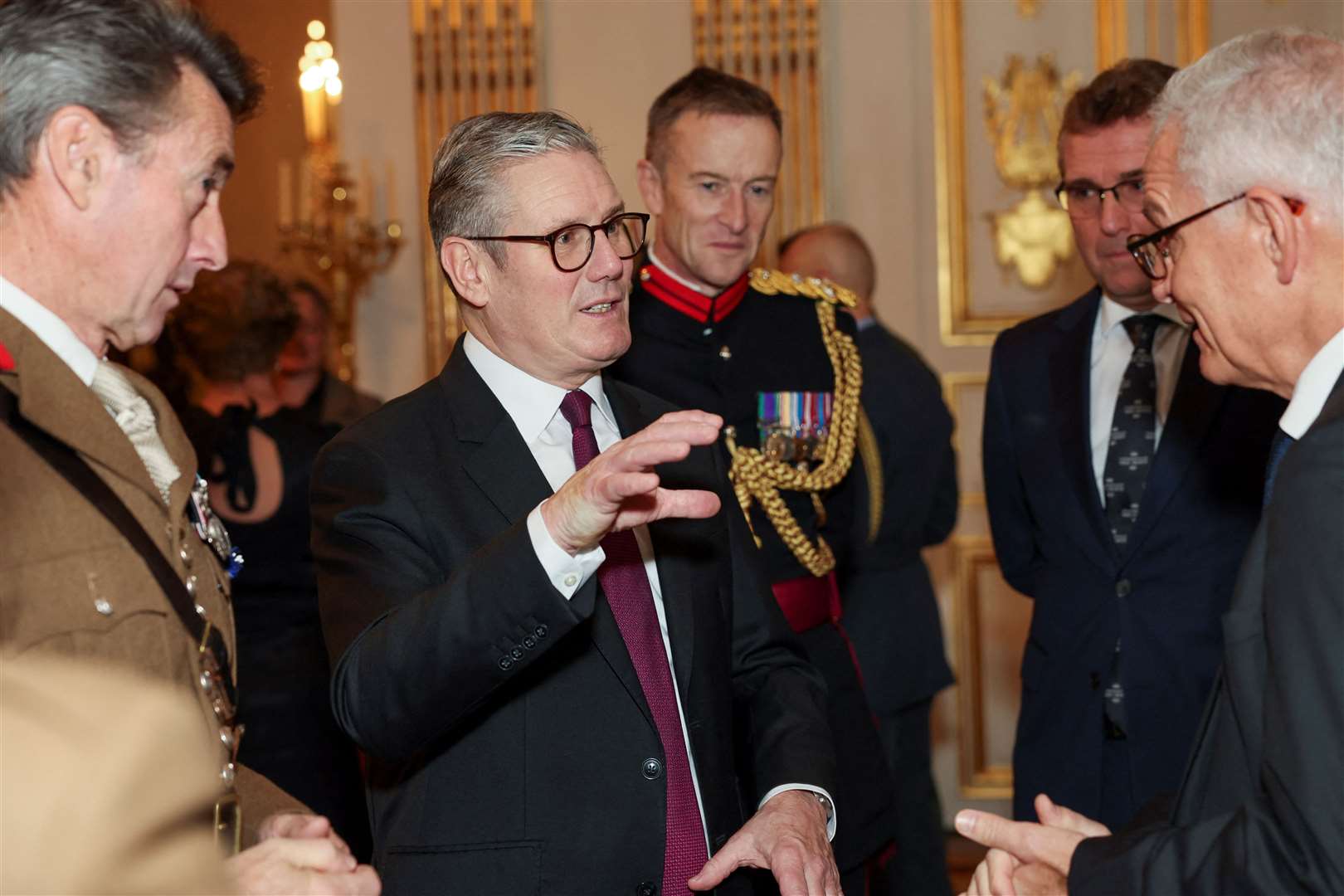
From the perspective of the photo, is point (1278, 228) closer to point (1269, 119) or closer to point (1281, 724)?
point (1269, 119)

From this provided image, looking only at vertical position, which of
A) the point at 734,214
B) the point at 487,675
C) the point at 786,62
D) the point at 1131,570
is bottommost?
the point at 1131,570

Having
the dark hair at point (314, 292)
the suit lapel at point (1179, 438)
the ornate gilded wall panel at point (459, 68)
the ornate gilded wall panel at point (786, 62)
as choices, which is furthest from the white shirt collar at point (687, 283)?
the ornate gilded wall panel at point (459, 68)

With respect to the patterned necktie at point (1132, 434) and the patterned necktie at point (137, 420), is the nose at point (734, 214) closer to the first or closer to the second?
the patterned necktie at point (1132, 434)

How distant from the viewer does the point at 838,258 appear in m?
4.66

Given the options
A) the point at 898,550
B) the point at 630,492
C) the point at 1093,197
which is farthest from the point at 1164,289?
the point at 898,550

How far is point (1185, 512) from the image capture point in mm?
2656

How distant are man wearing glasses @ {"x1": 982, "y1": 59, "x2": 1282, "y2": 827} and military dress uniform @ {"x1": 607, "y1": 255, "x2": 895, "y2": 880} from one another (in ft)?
1.25

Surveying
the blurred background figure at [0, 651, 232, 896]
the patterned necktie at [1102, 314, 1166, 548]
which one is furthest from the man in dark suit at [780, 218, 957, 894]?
the blurred background figure at [0, 651, 232, 896]

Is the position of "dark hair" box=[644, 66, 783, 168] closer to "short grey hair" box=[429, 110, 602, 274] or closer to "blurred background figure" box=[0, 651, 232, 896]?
"short grey hair" box=[429, 110, 602, 274]

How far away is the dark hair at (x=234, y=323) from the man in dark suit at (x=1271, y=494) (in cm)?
232

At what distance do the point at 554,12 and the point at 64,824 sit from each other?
4851 millimetres

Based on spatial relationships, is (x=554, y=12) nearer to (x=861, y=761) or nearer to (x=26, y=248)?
(x=861, y=761)

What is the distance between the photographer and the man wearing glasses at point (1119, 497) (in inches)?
105

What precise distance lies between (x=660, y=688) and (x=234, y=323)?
6.68 feet
